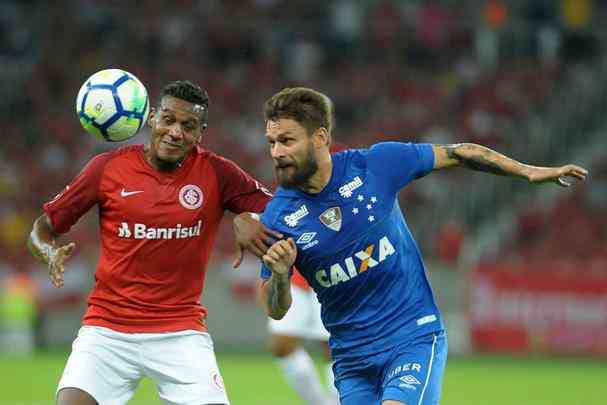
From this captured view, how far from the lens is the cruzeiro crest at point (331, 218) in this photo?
19.0 feet

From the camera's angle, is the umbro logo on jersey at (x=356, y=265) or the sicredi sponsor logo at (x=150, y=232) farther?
the sicredi sponsor logo at (x=150, y=232)

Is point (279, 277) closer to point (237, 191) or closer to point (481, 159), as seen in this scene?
point (237, 191)

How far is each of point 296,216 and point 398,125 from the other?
14717mm

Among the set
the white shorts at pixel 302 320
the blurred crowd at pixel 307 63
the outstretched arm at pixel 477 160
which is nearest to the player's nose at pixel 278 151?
the outstretched arm at pixel 477 160

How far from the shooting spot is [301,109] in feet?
18.7

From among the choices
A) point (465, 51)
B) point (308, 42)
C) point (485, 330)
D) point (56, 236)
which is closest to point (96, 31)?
point (308, 42)

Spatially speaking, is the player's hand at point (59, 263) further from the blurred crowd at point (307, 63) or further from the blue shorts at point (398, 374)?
the blurred crowd at point (307, 63)

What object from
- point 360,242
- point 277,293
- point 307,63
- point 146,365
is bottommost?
point 146,365

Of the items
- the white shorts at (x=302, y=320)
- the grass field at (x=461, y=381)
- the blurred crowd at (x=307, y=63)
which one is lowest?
the grass field at (x=461, y=381)

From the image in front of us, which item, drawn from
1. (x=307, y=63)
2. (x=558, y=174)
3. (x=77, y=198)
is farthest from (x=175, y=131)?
(x=307, y=63)

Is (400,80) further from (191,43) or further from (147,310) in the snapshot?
(147,310)

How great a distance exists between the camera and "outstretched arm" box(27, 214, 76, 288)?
5906 mm

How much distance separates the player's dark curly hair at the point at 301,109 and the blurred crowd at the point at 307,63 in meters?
13.0

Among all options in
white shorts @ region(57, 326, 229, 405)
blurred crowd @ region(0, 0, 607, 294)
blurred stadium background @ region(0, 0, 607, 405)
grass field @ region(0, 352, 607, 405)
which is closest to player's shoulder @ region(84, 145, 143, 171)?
white shorts @ region(57, 326, 229, 405)
